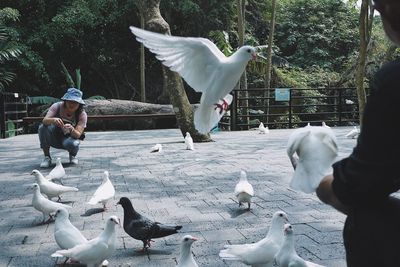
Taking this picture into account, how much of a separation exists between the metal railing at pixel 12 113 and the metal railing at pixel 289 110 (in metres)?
6.63

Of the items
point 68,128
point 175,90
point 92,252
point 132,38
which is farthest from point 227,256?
point 132,38

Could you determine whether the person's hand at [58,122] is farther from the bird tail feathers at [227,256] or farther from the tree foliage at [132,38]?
the tree foliage at [132,38]

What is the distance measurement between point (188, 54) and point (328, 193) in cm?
113

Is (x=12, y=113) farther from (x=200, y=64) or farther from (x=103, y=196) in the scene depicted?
(x=200, y=64)

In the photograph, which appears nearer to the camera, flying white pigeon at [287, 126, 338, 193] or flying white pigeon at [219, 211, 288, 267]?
flying white pigeon at [287, 126, 338, 193]

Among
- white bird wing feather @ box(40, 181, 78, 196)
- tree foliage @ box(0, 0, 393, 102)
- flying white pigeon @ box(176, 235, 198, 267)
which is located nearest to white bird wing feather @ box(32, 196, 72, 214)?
white bird wing feather @ box(40, 181, 78, 196)

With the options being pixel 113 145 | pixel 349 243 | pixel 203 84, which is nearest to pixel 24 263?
pixel 203 84

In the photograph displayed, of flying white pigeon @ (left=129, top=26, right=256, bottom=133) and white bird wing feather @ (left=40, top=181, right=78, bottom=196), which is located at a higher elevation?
flying white pigeon @ (left=129, top=26, right=256, bottom=133)

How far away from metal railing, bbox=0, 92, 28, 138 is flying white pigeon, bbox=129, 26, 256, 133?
12.6 metres

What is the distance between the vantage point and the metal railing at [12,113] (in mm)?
13952

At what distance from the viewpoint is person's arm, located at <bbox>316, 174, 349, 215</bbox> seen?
4.95ft

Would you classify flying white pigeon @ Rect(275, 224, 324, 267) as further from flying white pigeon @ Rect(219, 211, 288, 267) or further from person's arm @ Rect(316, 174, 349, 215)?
person's arm @ Rect(316, 174, 349, 215)

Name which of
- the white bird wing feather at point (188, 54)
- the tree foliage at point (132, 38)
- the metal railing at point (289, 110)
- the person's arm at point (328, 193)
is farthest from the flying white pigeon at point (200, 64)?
the tree foliage at point (132, 38)

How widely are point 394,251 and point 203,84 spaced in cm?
125
